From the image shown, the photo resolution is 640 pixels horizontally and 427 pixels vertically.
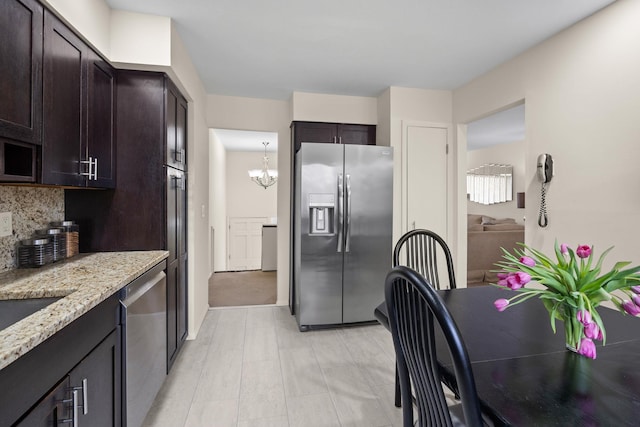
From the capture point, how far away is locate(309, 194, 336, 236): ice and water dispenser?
3.03 metres

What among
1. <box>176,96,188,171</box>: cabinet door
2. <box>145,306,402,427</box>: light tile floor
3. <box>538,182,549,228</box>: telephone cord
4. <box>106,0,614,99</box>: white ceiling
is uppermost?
<box>106,0,614,99</box>: white ceiling

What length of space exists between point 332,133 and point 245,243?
3578 mm

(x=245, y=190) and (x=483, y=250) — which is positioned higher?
(x=245, y=190)

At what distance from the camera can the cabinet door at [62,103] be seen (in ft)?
4.64

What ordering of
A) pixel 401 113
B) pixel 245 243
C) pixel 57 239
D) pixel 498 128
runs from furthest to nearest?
1. pixel 245 243
2. pixel 498 128
3. pixel 401 113
4. pixel 57 239

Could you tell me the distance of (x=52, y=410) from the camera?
37.7 inches

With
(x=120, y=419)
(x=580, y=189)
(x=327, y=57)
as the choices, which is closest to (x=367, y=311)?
(x=580, y=189)

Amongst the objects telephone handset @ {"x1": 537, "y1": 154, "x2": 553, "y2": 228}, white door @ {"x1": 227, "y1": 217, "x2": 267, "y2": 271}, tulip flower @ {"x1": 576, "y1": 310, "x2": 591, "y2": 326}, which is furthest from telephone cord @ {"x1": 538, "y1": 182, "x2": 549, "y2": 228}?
white door @ {"x1": 227, "y1": 217, "x2": 267, "y2": 271}

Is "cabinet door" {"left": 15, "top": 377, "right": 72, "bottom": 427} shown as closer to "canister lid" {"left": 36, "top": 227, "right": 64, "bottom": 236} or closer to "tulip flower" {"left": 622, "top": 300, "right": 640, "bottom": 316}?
"canister lid" {"left": 36, "top": 227, "right": 64, "bottom": 236}

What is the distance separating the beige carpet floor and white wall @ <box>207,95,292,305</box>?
1.59ft

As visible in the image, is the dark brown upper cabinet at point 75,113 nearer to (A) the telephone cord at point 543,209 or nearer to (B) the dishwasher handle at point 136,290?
(B) the dishwasher handle at point 136,290

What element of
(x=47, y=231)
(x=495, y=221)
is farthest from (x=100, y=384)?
(x=495, y=221)

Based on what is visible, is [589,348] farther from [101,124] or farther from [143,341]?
[101,124]

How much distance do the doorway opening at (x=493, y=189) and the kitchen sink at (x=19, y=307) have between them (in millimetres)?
4466
